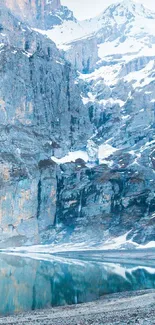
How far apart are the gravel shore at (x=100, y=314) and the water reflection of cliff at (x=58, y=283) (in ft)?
21.1

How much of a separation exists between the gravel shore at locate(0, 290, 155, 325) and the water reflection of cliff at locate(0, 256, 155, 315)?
643 centimetres

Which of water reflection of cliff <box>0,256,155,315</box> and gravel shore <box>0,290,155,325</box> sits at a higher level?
gravel shore <box>0,290,155,325</box>

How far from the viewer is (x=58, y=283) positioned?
4245 inches

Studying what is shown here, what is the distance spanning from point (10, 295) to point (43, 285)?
15.9m

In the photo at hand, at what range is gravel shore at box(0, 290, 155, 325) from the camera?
57125 mm

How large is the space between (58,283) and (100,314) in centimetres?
4302

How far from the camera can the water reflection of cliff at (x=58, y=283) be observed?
285 ft

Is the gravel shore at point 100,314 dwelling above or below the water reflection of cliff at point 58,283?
above

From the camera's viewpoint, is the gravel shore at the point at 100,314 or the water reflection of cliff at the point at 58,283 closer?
the gravel shore at the point at 100,314

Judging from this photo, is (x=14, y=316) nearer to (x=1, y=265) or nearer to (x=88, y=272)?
(x=88, y=272)

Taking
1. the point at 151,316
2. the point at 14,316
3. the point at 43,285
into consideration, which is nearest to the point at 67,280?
the point at 43,285

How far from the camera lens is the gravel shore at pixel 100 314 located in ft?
187

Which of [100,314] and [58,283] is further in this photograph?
[58,283]

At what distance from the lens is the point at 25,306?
81.8 m
